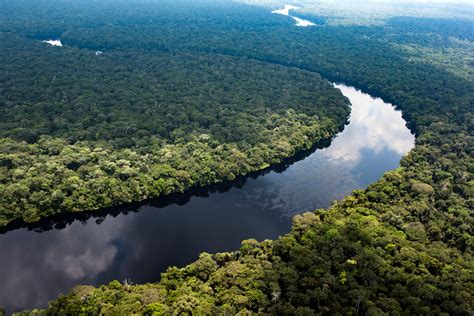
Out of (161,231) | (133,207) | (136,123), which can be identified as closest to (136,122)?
(136,123)

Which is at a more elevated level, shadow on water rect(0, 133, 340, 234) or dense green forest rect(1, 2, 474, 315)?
dense green forest rect(1, 2, 474, 315)

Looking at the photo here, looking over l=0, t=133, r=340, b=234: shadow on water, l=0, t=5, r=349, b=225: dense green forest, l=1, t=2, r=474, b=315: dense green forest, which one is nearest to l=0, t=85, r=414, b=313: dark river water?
l=0, t=133, r=340, b=234: shadow on water

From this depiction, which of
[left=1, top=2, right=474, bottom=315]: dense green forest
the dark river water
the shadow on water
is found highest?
[left=1, top=2, right=474, bottom=315]: dense green forest

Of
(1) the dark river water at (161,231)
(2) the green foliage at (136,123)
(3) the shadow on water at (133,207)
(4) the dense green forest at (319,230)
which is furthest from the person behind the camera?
(2) the green foliage at (136,123)

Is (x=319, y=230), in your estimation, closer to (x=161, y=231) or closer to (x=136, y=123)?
(x=161, y=231)

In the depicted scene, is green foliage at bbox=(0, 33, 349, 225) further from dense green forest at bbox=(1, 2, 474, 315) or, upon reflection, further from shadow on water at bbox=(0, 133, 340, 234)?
shadow on water at bbox=(0, 133, 340, 234)

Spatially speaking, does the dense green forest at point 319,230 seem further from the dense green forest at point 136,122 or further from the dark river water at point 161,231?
the dark river water at point 161,231

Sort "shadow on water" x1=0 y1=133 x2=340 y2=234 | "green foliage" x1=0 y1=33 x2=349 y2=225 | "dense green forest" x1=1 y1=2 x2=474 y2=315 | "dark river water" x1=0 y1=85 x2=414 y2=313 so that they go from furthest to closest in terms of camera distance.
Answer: "green foliage" x1=0 y1=33 x2=349 y2=225, "shadow on water" x1=0 y1=133 x2=340 y2=234, "dark river water" x1=0 y1=85 x2=414 y2=313, "dense green forest" x1=1 y1=2 x2=474 y2=315

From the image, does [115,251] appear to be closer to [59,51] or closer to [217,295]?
[217,295]

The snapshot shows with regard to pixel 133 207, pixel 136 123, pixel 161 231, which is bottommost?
pixel 161 231

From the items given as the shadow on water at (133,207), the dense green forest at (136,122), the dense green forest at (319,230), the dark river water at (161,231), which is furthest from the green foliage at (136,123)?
the dark river water at (161,231)
